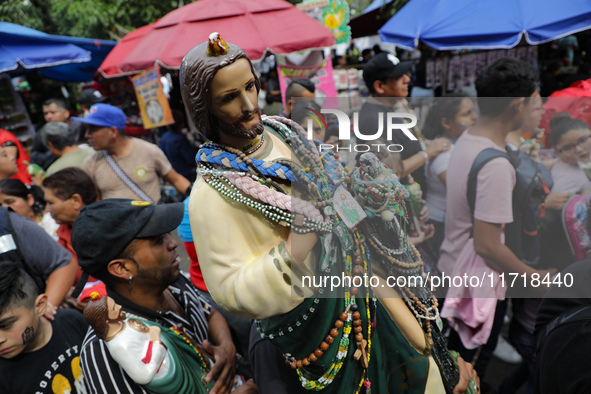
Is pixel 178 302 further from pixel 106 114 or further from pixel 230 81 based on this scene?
pixel 106 114

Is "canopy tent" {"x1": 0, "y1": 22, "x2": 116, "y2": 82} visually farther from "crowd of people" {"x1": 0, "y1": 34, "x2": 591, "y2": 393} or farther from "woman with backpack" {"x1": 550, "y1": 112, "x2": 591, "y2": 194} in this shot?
"woman with backpack" {"x1": 550, "y1": 112, "x2": 591, "y2": 194}

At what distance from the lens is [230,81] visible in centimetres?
125

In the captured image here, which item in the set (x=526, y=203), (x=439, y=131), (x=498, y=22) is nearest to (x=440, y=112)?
(x=439, y=131)

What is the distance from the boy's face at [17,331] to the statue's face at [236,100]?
1.21m

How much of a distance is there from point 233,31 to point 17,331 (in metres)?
4.05

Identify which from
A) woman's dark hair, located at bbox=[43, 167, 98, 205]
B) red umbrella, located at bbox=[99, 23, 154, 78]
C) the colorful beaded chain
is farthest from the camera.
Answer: red umbrella, located at bbox=[99, 23, 154, 78]

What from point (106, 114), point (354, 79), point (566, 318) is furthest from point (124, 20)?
point (566, 318)

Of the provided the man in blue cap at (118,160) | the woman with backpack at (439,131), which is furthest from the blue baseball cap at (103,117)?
the woman with backpack at (439,131)

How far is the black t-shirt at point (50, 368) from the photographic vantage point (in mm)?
1735

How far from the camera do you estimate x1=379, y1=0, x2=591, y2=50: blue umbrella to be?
427 cm

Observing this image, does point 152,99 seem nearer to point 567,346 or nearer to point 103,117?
point 103,117

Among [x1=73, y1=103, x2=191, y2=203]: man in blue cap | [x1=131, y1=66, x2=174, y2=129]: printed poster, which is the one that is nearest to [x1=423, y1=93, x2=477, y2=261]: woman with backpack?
[x1=73, y1=103, x2=191, y2=203]: man in blue cap

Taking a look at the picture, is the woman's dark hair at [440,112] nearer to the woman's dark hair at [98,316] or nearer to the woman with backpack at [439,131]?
the woman with backpack at [439,131]

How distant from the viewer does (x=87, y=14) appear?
38.8 ft
